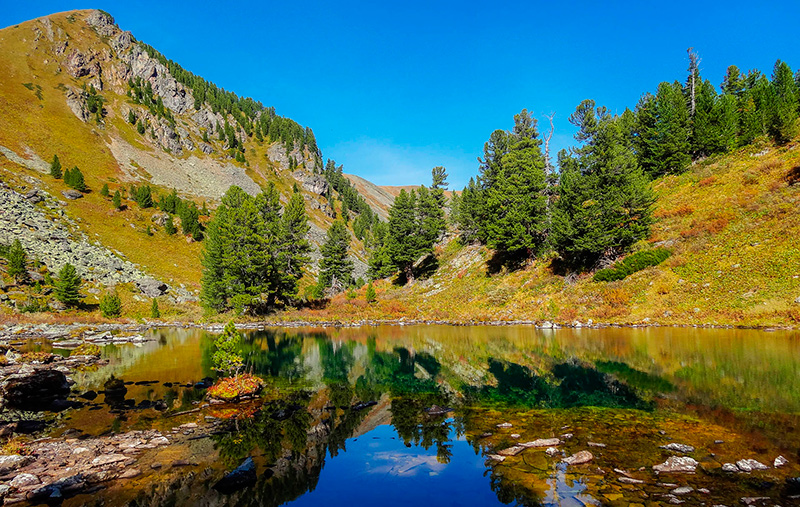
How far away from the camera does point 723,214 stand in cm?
4162

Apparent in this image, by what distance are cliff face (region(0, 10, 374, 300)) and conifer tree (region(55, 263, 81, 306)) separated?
41.3 feet

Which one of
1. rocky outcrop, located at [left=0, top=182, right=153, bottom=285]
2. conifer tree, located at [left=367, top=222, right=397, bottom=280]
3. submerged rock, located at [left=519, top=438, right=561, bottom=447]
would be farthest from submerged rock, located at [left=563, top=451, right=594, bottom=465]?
rocky outcrop, located at [left=0, top=182, right=153, bottom=285]

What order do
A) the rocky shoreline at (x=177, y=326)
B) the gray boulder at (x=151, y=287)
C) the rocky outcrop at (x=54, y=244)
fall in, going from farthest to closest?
the gray boulder at (x=151, y=287)
the rocky outcrop at (x=54, y=244)
the rocky shoreline at (x=177, y=326)

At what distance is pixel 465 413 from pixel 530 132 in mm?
57654

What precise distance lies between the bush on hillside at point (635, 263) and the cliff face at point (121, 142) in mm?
73373

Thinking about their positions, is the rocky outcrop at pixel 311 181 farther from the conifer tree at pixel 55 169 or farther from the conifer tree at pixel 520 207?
the conifer tree at pixel 520 207

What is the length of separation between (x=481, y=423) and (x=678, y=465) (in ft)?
18.7

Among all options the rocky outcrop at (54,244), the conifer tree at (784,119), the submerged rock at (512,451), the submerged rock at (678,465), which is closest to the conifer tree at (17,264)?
the rocky outcrop at (54,244)

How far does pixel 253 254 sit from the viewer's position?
5409 cm

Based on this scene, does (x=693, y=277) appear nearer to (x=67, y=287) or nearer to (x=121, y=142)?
(x=67, y=287)

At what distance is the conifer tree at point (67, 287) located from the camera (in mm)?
55125

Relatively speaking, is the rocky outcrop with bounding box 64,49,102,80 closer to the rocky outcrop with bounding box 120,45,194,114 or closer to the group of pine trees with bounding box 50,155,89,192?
the rocky outcrop with bounding box 120,45,194,114

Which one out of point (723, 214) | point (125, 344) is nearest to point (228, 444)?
point (125, 344)

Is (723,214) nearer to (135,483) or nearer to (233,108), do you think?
(135,483)
